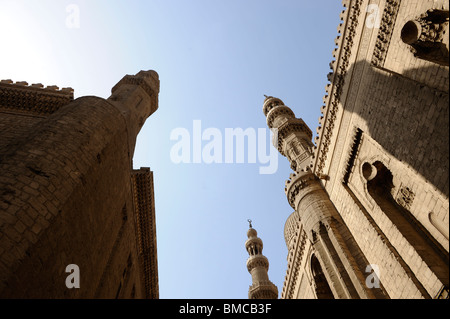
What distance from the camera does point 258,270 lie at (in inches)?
1218

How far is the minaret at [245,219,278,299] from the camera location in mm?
28234

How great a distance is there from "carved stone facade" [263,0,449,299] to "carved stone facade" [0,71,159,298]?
802 cm

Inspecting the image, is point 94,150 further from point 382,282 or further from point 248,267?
point 248,267

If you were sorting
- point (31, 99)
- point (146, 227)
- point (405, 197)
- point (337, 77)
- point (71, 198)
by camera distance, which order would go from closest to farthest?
point (71, 198) → point (405, 197) → point (337, 77) → point (31, 99) → point (146, 227)

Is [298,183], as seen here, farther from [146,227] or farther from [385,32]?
[146,227]

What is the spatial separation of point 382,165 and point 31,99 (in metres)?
14.7

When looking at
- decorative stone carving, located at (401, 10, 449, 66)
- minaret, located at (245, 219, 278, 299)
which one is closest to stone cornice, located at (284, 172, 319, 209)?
decorative stone carving, located at (401, 10, 449, 66)

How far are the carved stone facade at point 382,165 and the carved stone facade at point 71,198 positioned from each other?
802 cm

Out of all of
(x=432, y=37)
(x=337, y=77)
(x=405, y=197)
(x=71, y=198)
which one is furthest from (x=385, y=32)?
(x=71, y=198)

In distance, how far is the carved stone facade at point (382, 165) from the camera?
26.2 ft

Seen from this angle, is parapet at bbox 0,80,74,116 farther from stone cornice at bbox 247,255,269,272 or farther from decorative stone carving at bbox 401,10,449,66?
stone cornice at bbox 247,255,269,272

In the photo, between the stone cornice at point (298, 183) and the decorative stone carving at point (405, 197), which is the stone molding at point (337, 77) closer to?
the stone cornice at point (298, 183)

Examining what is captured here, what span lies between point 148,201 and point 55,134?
7754 millimetres
